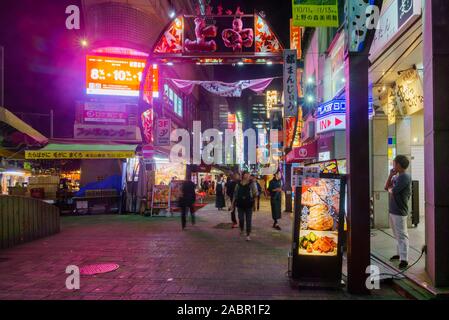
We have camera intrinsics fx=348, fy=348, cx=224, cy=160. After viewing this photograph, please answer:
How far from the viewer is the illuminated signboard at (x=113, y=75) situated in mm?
21000

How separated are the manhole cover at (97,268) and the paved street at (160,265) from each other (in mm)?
205

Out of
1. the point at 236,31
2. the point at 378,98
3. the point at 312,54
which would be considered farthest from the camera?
the point at 312,54

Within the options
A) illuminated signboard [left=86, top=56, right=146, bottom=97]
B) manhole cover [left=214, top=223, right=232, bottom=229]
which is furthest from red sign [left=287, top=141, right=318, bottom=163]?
illuminated signboard [left=86, top=56, right=146, bottom=97]

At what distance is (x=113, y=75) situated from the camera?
69.7 feet

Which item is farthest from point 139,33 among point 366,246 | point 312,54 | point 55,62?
point 366,246

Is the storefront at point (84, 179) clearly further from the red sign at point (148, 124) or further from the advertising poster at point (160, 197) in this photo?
the advertising poster at point (160, 197)

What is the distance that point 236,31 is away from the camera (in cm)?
1356

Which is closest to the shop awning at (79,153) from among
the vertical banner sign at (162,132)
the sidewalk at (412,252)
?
the vertical banner sign at (162,132)

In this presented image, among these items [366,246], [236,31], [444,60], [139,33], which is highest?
[139,33]

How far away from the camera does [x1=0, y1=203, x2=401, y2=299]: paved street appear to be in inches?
220

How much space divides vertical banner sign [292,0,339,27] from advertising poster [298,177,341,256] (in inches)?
155
